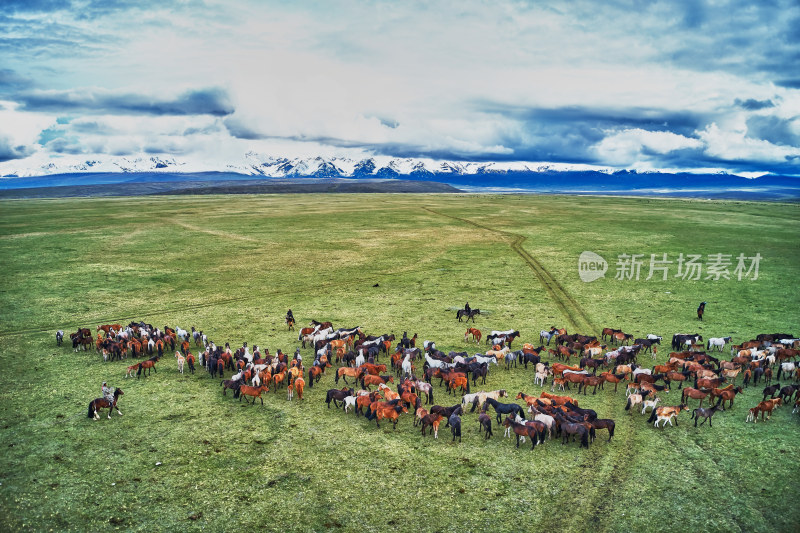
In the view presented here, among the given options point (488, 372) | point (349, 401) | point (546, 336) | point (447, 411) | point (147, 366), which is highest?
point (546, 336)

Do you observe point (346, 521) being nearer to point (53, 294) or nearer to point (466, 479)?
point (466, 479)

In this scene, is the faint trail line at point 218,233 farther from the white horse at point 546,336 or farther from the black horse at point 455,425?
the black horse at point 455,425

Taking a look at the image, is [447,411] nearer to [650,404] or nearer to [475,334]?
[650,404]

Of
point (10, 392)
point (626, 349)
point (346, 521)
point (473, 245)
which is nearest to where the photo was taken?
point (346, 521)

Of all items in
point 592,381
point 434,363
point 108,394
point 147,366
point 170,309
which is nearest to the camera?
point 108,394

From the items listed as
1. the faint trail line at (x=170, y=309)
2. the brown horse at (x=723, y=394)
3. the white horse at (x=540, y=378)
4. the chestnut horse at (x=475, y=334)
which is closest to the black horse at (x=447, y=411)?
the white horse at (x=540, y=378)

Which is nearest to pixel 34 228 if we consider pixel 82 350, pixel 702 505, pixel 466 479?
pixel 82 350

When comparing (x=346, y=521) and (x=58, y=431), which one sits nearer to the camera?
(x=346, y=521)

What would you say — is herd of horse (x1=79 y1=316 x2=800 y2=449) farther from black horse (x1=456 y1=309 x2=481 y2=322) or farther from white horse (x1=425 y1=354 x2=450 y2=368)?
black horse (x1=456 y1=309 x2=481 y2=322)

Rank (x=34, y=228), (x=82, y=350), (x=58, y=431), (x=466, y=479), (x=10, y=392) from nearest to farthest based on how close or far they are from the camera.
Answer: (x=466, y=479) → (x=58, y=431) → (x=10, y=392) → (x=82, y=350) → (x=34, y=228)

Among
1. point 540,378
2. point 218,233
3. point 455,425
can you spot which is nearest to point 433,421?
point 455,425
